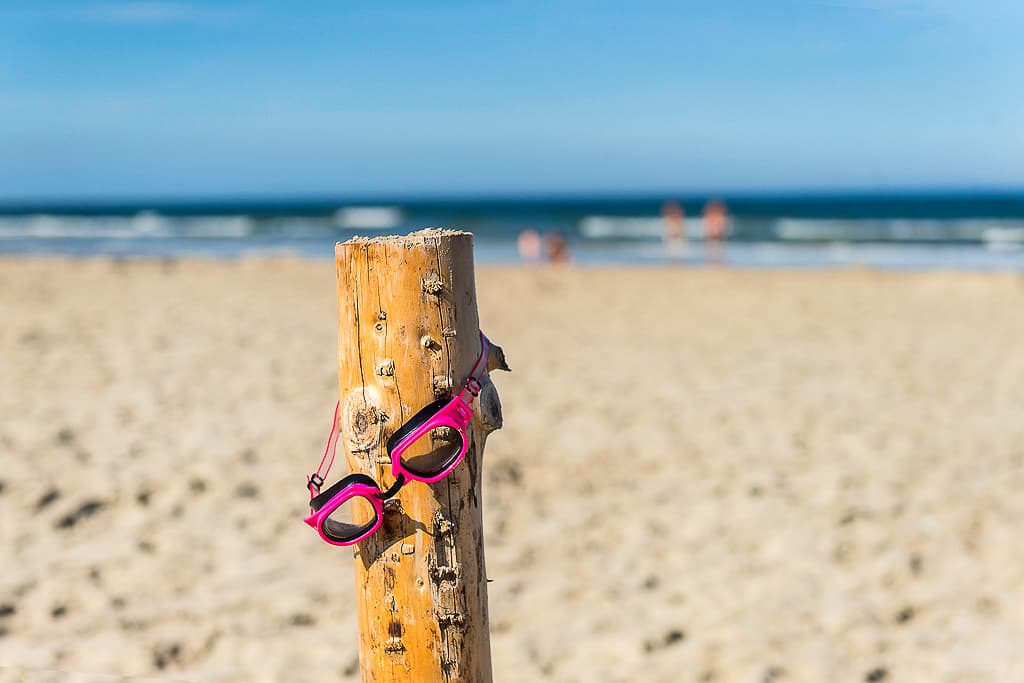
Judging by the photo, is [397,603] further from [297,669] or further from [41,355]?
[41,355]

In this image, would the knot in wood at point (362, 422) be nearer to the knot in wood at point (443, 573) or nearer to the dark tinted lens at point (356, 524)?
the dark tinted lens at point (356, 524)

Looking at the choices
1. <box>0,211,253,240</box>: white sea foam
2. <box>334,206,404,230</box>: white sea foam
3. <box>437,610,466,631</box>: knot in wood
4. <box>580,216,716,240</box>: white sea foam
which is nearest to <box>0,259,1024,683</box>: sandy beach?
<box>437,610,466,631</box>: knot in wood

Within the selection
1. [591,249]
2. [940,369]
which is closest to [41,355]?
[940,369]

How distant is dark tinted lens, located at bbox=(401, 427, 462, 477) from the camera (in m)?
1.94

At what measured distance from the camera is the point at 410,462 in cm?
195

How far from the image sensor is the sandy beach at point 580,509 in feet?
12.3

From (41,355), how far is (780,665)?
22.7 feet

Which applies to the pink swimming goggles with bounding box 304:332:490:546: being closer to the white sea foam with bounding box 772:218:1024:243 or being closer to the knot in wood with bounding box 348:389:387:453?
the knot in wood with bounding box 348:389:387:453

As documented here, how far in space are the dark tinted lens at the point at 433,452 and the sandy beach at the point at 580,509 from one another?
189 cm

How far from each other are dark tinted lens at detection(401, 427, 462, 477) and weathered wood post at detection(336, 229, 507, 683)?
38mm

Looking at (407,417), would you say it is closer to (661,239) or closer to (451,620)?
(451,620)

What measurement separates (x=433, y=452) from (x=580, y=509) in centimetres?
348

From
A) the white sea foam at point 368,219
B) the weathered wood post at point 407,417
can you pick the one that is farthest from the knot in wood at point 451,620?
the white sea foam at point 368,219

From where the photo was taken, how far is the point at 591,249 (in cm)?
2686
